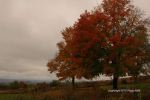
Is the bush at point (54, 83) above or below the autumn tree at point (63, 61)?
below

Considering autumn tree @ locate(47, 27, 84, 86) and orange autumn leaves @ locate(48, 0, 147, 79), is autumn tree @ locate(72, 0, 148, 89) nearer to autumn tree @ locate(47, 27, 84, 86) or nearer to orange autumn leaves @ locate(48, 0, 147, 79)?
orange autumn leaves @ locate(48, 0, 147, 79)

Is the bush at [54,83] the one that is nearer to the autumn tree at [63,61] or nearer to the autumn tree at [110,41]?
the autumn tree at [63,61]

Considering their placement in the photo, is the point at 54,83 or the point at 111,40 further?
the point at 54,83

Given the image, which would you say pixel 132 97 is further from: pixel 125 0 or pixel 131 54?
pixel 125 0

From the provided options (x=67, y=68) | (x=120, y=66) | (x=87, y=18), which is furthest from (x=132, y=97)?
(x=67, y=68)

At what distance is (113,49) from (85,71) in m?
5.33

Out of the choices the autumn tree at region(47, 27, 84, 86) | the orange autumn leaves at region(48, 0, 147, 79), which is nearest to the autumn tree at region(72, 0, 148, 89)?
the orange autumn leaves at region(48, 0, 147, 79)

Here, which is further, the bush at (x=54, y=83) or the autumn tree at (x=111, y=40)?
the bush at (x=54, y=83)

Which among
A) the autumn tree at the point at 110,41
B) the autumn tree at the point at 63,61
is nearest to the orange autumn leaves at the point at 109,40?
the autumn tree at the point at 110,41

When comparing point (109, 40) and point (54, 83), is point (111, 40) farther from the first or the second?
point (54, 83)

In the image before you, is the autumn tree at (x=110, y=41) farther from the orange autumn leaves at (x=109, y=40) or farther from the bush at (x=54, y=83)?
the bush at (x=54, y=83)

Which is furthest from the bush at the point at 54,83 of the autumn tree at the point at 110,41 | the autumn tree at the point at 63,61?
the autumn tree at the point at 110,41

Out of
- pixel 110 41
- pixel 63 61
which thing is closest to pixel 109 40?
pixel 110 41

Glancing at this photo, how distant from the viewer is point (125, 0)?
54906mm
